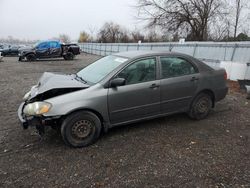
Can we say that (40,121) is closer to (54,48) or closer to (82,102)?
(82,102)

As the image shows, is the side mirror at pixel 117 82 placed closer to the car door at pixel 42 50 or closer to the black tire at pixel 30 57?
the car door at pixel 42 50

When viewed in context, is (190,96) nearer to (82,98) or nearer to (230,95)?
(82,98)

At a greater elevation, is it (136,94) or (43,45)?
(43,45)

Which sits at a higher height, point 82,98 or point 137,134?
point 82,98

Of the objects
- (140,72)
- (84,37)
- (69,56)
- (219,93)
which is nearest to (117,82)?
(140,72)

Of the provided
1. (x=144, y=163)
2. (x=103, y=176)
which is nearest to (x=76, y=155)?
(x=103, y=176)

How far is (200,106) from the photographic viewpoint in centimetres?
500

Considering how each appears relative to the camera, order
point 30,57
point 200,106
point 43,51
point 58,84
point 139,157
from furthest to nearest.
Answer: point 43,51 < point 30,57 < point 200,106 < point 58,84 < point 139,157

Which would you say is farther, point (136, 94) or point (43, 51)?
point (43, 51)

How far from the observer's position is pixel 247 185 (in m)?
2.89

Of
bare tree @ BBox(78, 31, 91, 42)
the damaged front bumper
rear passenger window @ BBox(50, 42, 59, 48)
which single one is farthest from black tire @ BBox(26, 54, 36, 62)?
bare tree @ BBox(78, 31, 91, 42)

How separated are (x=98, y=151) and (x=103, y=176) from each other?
27.3 inches

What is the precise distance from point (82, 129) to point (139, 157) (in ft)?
3.38

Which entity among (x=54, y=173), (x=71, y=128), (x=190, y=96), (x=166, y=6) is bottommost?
(x=54, y=173)
